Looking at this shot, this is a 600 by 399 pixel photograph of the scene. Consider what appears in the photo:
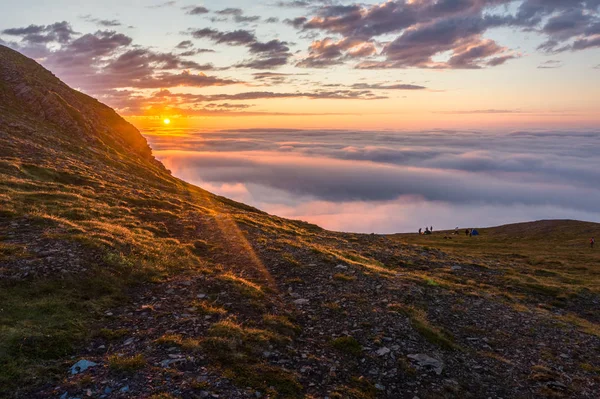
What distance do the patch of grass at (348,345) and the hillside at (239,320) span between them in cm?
5

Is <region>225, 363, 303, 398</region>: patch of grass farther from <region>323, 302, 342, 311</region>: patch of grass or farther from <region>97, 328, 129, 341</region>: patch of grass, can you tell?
<region>323, 302, 342, 311</region>: patch of grass

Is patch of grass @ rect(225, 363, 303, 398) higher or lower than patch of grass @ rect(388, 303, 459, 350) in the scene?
higher

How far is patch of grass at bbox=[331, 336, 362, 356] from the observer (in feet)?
44.0

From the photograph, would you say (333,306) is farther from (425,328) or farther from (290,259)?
(290,259)

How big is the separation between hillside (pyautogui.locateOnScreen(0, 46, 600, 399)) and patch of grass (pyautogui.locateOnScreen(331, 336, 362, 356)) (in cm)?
5

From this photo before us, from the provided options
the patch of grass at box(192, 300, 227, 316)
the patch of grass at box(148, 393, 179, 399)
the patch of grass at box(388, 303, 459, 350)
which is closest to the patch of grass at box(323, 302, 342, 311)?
the patch of grass at box(388, 303, 459, 350)

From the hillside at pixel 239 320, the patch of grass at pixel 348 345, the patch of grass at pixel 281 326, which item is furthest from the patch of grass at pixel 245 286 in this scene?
the patch of grass at pixel 348 345

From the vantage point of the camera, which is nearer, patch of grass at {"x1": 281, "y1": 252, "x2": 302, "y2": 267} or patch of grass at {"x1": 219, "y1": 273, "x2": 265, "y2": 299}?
patch of grass at {"x1": 219, "y1": 273, "x2": 265, "y2": 299}

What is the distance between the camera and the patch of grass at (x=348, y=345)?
1341cm

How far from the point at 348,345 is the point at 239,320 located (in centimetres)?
455

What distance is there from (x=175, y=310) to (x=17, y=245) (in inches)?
348

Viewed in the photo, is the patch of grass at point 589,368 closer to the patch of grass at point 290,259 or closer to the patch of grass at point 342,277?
the patch of grass at point 342,277

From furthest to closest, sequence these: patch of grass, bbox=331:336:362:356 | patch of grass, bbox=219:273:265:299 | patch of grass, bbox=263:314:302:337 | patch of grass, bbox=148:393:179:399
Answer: patch of grass, bbox=219:273:265:299 → patch of grass, bbox=263:314:302:337 → patch of grass, bbox=331:336:362:356 → patch of grass, bbox=148:393:179:399

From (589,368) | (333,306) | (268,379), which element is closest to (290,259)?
(333,306)
